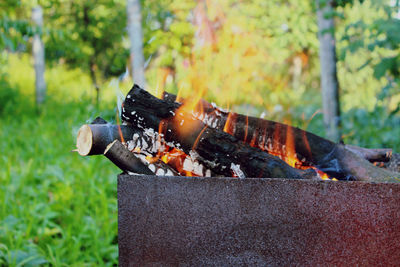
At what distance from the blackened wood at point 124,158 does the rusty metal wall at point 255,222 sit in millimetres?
99

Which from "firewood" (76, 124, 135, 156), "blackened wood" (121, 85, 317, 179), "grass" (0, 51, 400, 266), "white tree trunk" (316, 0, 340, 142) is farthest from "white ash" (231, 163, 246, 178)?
"white tree trunk" (316, 0, 340, 142)

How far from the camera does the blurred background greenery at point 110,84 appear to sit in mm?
2611

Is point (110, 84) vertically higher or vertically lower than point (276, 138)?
higher

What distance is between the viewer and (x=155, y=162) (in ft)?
5.15

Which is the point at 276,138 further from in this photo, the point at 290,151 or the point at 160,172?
the point at 160,172

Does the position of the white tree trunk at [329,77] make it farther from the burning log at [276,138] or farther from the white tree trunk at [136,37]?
the burning log at [276,138]

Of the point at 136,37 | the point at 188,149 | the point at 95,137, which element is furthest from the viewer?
the point at 136,37

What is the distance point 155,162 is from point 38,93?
6971 millimetres

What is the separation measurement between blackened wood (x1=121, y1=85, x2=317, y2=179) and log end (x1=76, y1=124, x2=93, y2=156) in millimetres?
194

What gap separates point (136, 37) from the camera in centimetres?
521

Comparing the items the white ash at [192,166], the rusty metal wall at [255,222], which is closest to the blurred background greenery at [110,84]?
the white ash at [192,166]

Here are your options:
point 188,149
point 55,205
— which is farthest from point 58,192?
point 188,149

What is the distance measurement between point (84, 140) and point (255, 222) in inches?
29.6

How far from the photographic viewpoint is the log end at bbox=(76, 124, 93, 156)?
146 centimetres
